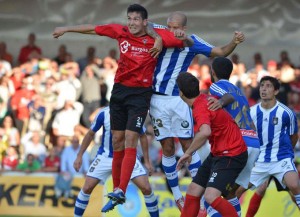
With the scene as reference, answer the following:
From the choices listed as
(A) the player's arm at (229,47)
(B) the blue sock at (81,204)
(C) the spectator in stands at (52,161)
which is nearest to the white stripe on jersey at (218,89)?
(A) the player's arm at (229,47)

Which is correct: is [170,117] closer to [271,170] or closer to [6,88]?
[271,170]

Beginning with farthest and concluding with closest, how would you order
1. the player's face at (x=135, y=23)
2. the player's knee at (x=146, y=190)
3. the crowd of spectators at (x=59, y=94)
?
the crowd of spectators at (x=59, y=94)
the player's knee at (x=146, y=190)
the player's face at (x=135, y=23)

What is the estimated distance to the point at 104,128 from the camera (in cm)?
1420

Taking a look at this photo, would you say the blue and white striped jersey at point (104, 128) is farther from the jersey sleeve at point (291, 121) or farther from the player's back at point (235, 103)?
the player's back at point (235, 103)

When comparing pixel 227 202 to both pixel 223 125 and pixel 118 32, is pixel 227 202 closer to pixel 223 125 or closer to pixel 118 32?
pixel 223 125

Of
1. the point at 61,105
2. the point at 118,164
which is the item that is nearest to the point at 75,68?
the point at 61,105

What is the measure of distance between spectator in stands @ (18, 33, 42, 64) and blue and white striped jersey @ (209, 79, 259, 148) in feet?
38.3

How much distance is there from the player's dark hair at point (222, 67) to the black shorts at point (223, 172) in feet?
3.46

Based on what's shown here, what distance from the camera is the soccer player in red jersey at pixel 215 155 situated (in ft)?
37.2

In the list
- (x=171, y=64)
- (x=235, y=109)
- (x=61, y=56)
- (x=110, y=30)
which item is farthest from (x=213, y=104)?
(x=61, y=56)

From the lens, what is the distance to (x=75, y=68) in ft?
72.8

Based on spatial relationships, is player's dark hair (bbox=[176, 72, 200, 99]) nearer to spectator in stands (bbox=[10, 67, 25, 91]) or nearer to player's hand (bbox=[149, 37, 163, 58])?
player's hand (bbox=[149, 37, 163, 58])

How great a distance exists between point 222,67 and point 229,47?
46cm

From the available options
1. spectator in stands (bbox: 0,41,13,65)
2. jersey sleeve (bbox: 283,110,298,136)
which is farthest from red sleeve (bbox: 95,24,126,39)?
spectator in stands (bbox: 0,41,13,65)
